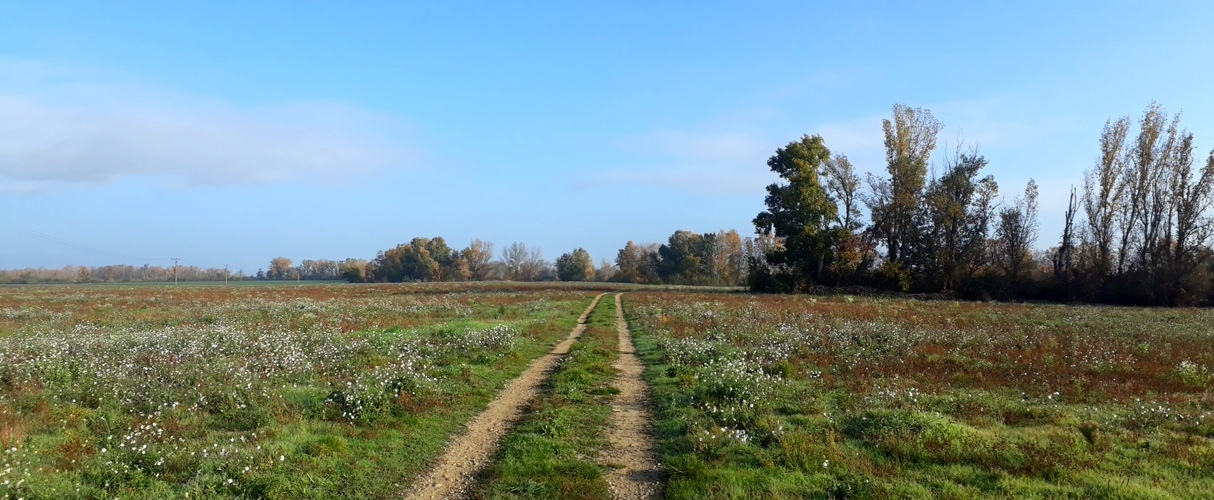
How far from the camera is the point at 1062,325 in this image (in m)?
28.7

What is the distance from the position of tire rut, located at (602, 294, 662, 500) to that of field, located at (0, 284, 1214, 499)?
20cm

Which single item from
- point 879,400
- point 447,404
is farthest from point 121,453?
point 879,400

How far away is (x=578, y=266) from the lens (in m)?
154

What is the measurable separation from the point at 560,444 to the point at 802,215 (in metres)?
55.6

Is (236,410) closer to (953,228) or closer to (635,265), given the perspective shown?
(953,228)

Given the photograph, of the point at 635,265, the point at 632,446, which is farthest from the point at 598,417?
the point at 635,265

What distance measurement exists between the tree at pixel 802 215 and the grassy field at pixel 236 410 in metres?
45.7

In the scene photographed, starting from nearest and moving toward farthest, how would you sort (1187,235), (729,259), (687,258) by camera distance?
(1187,235) → (687,258) → (729,259)

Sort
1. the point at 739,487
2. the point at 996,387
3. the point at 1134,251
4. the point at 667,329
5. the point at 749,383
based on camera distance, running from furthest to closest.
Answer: the point at 1134,251
the point at 667,329
the point at 996,387
the point at 749,383
the point at 739,487

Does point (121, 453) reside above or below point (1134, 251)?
below

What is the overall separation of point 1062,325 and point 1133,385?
1701 cm

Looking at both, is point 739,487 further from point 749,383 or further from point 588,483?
point 749,383

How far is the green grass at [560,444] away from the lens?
7504mm

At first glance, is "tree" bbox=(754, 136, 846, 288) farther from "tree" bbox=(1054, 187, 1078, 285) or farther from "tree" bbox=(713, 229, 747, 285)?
"tree" bbox=(713, 229, 747, 285)
